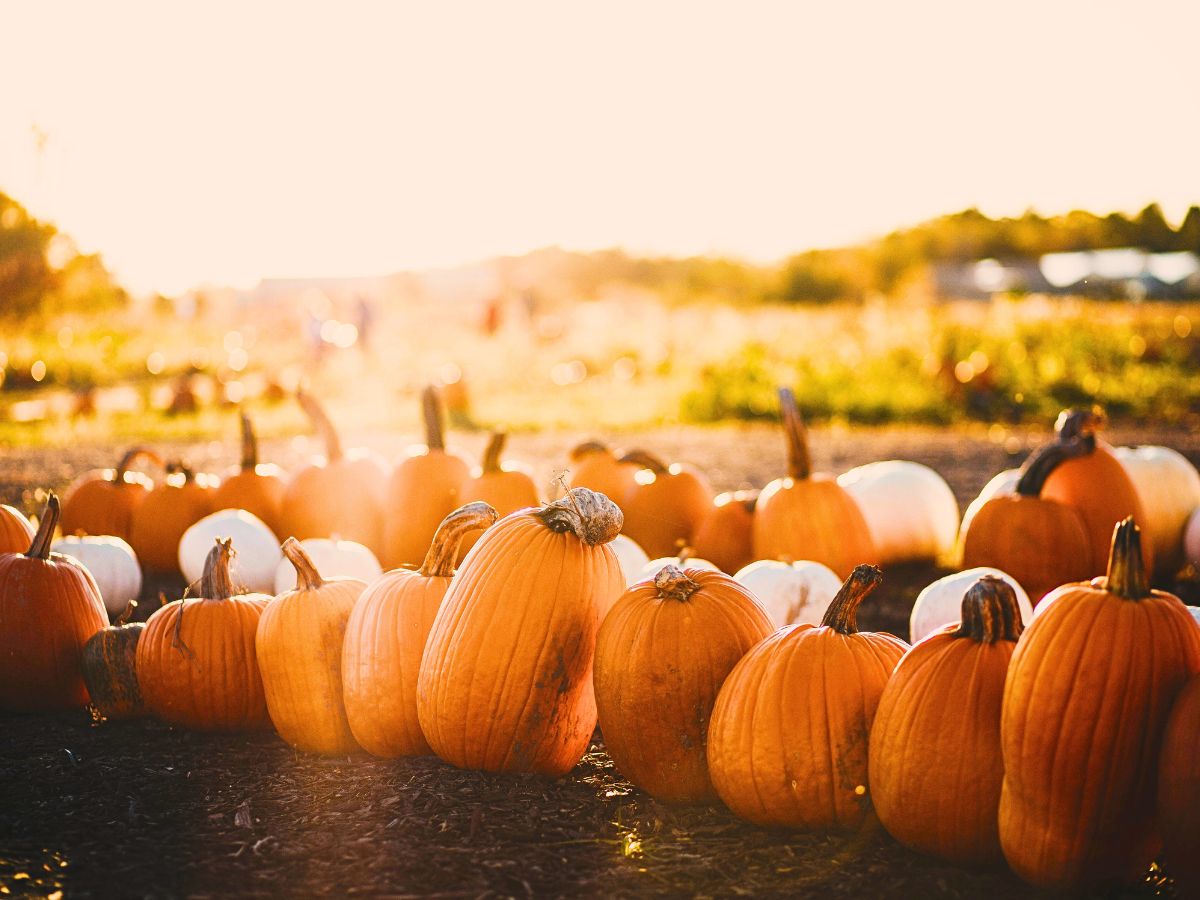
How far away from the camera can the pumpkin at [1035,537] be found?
5336 mm

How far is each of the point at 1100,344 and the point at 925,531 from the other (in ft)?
41.7

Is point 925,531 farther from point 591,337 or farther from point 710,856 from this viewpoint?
point 591,337

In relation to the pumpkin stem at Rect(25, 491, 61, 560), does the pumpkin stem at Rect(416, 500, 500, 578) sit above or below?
below

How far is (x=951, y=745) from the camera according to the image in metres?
2.96

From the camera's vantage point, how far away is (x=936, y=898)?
2.78 m

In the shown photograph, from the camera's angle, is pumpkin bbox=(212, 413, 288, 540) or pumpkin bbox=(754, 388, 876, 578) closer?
pumpkin bbox=(754, 388, 876, 578)

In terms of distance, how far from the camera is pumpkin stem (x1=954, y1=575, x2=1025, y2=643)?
10.0 feet

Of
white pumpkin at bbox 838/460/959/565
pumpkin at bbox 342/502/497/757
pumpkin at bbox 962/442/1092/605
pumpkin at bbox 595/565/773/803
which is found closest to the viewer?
pumpkin at bbox 595/565/773/803

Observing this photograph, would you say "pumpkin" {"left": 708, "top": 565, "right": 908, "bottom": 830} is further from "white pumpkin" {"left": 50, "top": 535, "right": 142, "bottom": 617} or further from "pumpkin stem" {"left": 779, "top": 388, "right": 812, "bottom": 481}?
"white pumpkin" {"left": 50, "top": 535, "right": 142, "bottom": 617}

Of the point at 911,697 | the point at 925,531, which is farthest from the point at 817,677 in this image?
the point at 925,531

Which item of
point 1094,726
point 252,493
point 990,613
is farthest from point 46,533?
→ point 1094,726

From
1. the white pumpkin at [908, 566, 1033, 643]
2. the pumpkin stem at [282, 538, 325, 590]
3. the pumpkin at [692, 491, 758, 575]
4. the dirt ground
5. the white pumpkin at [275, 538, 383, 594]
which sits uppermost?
the pumpkin stem at [282, 538, 325, 590]

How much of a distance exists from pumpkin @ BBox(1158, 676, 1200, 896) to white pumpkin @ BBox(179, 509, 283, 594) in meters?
4.16

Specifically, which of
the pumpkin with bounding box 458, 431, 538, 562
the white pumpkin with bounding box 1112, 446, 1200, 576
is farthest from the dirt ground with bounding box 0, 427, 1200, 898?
the white pumpkin with bounding box 1112, 446, 1200, 576
